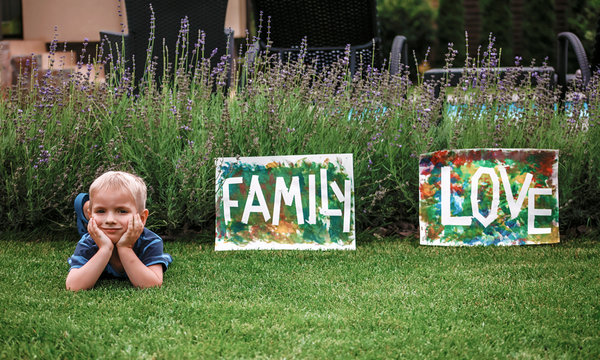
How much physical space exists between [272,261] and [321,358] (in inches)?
46.0

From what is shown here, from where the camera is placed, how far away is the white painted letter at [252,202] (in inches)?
135

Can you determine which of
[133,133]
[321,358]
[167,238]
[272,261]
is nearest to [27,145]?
[133,133]

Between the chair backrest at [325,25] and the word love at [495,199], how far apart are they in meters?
1.92

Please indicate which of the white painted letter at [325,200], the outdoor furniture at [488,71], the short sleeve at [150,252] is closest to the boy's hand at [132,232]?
the short sleeve at [150,252]

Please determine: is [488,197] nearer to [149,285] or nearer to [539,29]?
[149,285]

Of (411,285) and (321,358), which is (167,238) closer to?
(411,285)

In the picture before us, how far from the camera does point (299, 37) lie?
5348 millimetres

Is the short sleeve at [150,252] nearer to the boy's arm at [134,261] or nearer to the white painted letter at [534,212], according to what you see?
the boy's arm at [134,261]

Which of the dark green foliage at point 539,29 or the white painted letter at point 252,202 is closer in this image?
the white painted letter at point 252,202

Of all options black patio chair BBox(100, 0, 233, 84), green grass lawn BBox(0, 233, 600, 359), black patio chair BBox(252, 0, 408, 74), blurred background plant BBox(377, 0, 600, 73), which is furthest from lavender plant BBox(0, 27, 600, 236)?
blurred background plant BBox(377, 0, 600, 73)

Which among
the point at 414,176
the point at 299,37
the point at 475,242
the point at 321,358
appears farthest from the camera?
the point at 299,37

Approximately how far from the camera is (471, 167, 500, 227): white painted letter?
3420 millimetres

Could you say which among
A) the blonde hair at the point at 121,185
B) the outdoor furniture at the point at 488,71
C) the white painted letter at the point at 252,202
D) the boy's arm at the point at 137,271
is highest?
the outdoor furniture at the point at 488,71

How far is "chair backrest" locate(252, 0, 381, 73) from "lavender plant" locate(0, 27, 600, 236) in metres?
1.34
